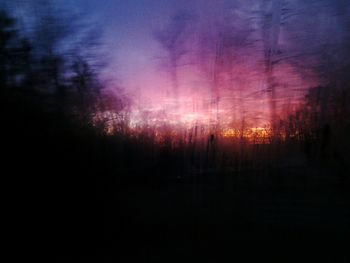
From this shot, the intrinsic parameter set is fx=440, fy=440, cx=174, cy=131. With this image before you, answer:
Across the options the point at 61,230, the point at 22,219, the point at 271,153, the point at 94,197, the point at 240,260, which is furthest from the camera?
the point at 271,153

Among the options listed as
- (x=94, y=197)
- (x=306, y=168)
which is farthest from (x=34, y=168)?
(x=306, y=168)

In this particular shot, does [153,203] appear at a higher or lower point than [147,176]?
lower

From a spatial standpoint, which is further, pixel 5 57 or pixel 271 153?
pixel 271 153

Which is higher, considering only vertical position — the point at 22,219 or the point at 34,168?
the point at 34,168

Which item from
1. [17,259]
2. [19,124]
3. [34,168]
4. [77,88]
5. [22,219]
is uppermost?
[77,88]

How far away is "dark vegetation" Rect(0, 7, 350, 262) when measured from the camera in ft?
25.4

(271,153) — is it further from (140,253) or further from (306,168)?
(140,253)

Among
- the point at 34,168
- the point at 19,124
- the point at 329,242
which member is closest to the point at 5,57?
the point at 19,124

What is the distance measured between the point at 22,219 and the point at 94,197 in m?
1.66

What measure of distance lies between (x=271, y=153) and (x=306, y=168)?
3.29ft

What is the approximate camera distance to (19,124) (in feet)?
25.3

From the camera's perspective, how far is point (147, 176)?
1014cm

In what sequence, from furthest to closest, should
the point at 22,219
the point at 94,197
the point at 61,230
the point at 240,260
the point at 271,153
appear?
1. the point at 271,153
2. the point at 94,197
3. the point at 61,230
4. the point at 22,219
5. the point at 240,260

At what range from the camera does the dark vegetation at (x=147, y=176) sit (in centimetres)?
774
